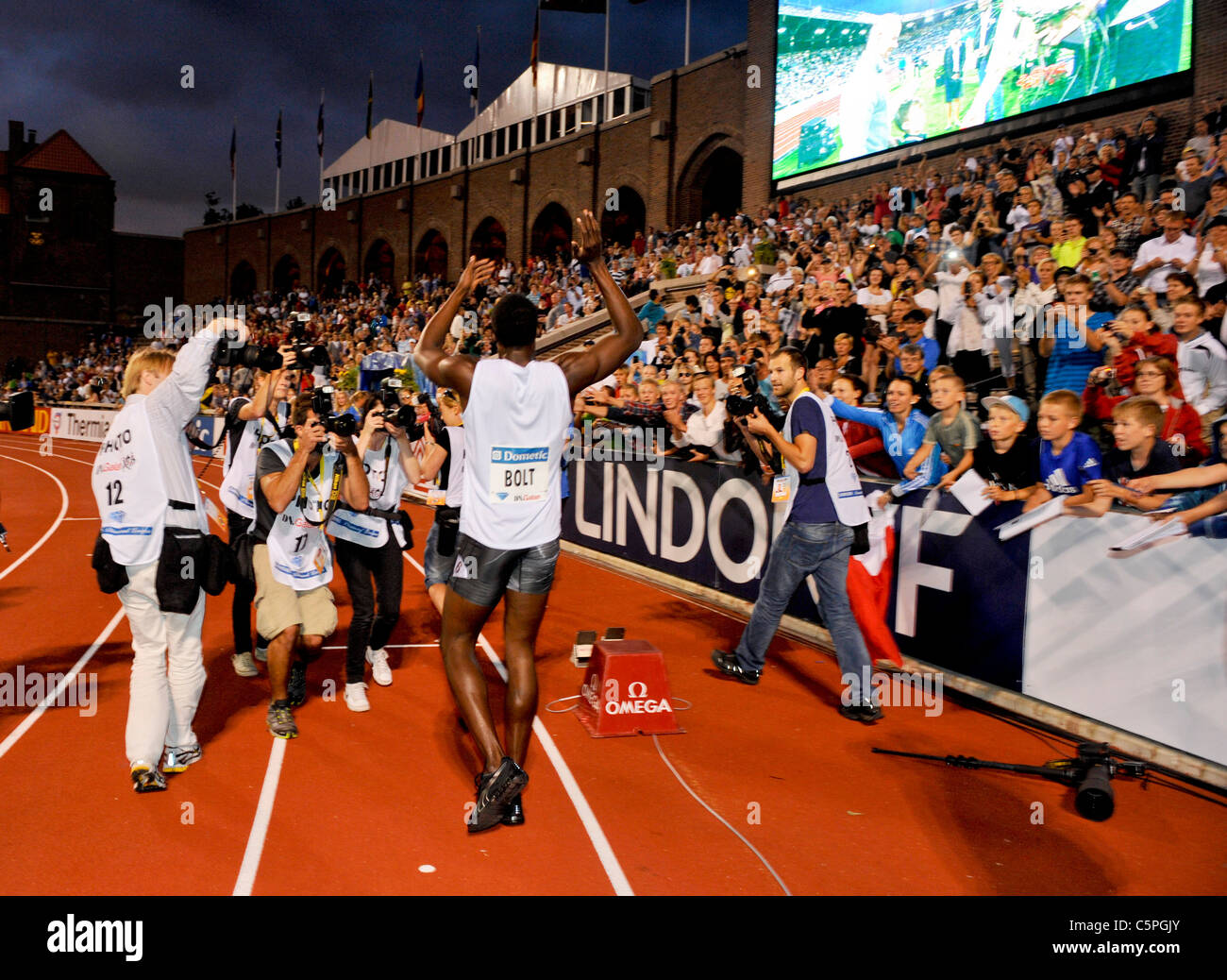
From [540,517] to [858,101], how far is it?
1828 centimetres

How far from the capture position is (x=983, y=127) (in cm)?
1684

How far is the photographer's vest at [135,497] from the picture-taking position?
4434 mm

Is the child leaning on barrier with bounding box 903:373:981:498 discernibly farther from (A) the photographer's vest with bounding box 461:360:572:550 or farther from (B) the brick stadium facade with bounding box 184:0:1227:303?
(B) the brick stadium facade with bounding box 184:0:1227:303

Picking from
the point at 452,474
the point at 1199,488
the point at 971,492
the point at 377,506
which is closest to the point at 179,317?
the point at 452,474

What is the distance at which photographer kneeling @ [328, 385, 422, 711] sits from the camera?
5914mm

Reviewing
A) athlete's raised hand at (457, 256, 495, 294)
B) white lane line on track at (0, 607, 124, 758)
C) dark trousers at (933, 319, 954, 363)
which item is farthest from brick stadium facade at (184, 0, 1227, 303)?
white lane line on track at (0, 607, 124, 758)

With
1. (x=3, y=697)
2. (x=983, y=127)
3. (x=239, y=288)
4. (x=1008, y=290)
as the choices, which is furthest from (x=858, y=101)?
(x=239, y=288)

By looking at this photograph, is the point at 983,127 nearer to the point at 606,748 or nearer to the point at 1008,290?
the point at 1008,290

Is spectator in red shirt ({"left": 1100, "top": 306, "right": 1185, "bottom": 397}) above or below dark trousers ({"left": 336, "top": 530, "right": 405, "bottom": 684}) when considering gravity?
above

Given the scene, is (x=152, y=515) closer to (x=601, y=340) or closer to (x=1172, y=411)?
(x=601, y=340)

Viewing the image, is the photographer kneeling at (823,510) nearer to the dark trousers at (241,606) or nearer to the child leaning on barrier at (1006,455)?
the child leaning on barrier at (1006,455)

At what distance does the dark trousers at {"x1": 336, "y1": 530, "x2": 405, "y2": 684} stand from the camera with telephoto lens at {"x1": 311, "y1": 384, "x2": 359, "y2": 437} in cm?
115

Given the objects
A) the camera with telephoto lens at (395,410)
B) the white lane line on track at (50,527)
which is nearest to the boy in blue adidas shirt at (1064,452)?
the camera with telephoto lens at (395,410)
